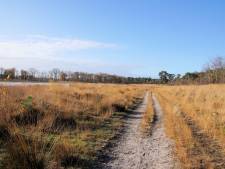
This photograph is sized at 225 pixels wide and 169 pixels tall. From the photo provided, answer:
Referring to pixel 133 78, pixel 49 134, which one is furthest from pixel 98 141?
pixel 133 78

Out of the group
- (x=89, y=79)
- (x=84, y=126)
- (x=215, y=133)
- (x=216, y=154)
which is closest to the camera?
(x=216, y=154)

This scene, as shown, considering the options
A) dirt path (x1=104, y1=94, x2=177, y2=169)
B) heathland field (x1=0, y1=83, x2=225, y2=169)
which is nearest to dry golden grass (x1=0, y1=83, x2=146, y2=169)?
heathland field (x1=0, y1=83, x2=225, y2=169)

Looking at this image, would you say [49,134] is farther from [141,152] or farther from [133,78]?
[133,78]

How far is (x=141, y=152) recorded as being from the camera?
32.7ft

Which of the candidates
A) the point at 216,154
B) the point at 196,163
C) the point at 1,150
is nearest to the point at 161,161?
the point at 196,163

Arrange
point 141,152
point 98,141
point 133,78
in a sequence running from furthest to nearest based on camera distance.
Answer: point 133,78 < point 98,141 < point 141,152

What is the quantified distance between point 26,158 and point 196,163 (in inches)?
151

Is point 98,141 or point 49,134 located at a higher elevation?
point 49,134

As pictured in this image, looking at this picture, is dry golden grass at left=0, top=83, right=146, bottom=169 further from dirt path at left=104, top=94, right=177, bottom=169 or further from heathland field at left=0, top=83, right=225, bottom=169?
dirt path at left=104, top=94, right=177, bottom=169

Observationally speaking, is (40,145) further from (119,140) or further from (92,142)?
(119,140)

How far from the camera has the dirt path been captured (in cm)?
855

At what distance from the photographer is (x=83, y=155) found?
9.29 metres

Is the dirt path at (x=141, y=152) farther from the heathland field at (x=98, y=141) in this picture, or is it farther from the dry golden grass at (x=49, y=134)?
the dry golden grass at (x=49, y=134)

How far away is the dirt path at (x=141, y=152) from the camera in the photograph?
8547mm
